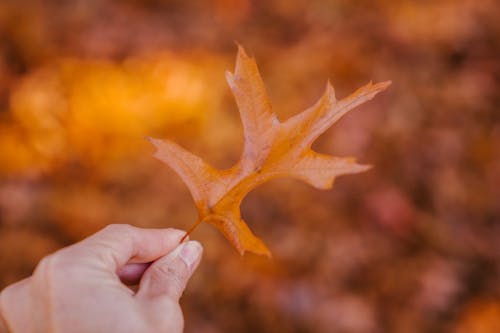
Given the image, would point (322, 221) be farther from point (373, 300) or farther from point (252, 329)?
point (252, 329)

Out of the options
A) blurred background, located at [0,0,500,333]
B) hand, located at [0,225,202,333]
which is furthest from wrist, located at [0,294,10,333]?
blurred background, located at [0,0,500,333]

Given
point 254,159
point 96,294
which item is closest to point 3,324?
point 96,294

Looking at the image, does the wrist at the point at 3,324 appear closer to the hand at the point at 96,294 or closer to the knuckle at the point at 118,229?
the hand at the point at 96,294

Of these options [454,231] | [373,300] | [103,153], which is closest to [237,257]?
[373,300]

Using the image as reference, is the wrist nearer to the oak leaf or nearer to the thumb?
the thumb

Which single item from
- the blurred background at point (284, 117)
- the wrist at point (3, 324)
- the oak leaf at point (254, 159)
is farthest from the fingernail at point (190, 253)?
the blurred background at point (284, 117)

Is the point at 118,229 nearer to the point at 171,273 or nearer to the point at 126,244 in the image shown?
the point at 126,244
